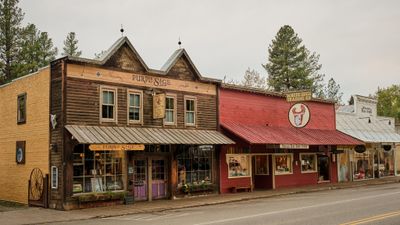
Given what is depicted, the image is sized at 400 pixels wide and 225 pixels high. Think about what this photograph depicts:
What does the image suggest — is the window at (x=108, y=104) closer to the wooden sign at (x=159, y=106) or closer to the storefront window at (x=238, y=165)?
the wooden sign at (x=159, y=106)

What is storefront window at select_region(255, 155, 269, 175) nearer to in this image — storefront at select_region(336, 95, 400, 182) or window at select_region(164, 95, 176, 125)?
window at select_region(164, 95, 176, 125)

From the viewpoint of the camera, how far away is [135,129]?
901 inches

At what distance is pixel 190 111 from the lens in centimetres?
2612

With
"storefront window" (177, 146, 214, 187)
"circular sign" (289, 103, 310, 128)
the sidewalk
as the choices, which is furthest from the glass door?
"circular sign" (289, 103, 310, 128)

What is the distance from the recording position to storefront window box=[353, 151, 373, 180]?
38125 mm

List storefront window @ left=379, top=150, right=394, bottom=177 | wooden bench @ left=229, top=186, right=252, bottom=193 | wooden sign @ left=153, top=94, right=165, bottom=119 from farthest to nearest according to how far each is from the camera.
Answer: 1. storefront window @ left=379, top=150, right=394, bottom=177
2. wooden bench @ left=229, top=186, right=252, bottom=193
3. wooden sign @ left=153, top=94, right=165, bottom=119

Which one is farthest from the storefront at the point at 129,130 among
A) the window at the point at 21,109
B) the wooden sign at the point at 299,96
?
the wooden sign at the point at 299,96

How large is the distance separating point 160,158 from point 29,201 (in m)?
6.30

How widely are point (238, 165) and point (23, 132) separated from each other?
465 inches

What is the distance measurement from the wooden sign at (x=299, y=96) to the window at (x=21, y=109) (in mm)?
15913

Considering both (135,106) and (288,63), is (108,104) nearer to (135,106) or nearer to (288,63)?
(135,106)

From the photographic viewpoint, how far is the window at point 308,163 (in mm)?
33125

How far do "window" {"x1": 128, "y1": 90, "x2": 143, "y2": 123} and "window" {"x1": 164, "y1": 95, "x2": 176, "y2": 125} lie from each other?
5.52 ft

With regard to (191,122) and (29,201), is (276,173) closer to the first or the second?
(191,122)
